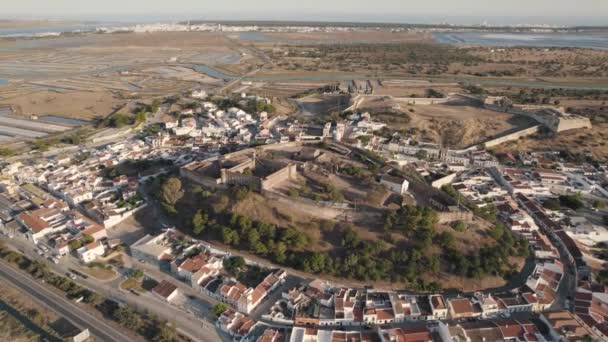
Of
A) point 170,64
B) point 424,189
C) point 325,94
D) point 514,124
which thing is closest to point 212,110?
point 325,94

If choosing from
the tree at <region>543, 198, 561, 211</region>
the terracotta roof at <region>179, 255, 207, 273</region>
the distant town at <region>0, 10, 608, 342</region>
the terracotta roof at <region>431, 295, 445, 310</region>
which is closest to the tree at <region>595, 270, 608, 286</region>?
the distant town at <region>0, 10, 608, 342</region>

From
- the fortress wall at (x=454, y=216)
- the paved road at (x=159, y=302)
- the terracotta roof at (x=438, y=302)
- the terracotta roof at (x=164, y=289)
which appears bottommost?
the paved road at (x=159, y=302)

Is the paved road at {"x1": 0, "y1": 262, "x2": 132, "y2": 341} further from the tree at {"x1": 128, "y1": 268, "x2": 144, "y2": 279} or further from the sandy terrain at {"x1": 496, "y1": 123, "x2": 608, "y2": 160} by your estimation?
the sandy terrain at {"x1": 496, "y1": 123, "x2": 608, "y2": 160}

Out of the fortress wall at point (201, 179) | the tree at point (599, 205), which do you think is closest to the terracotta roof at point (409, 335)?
the fortress wall at point (201, 179)

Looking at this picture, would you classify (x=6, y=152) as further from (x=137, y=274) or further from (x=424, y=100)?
(x=424, y=100)

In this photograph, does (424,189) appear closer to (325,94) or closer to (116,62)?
(325,94)

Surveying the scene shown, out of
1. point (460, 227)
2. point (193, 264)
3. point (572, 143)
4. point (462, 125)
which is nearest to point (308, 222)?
point (193, 264)

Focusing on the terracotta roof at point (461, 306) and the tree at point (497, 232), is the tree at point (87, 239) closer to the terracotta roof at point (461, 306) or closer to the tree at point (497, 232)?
the terracotta roof at point (461, 306)
